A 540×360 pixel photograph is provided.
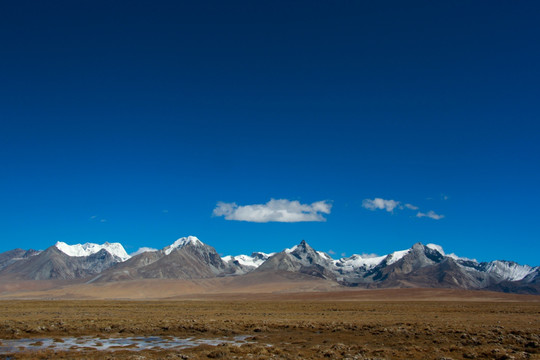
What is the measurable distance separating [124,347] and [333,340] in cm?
1735

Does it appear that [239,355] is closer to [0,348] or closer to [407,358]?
[407,358]

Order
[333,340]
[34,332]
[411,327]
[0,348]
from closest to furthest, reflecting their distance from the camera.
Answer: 1. [0,348]
2. [333,340]
3. [34,332]
4. [411,327]

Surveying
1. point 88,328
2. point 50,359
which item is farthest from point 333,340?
point 88,328

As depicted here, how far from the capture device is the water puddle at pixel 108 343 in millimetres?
32188

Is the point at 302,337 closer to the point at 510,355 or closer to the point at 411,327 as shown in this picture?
the point at 411,327

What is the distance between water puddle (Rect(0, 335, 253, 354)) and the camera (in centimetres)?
3219

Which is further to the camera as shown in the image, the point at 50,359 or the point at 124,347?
the point at 124,347

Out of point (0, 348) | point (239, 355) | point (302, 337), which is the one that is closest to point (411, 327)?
point (302, 337)

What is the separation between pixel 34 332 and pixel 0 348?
970 cm

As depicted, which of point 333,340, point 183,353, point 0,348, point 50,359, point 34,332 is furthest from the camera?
point 34,332

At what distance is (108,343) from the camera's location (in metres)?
35.0

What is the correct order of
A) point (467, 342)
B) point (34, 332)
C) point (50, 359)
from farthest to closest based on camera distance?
point (34, 332) → point (467, 342) → point (50, 359)

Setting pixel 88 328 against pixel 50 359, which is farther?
pixel 88 328

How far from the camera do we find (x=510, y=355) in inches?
1077
